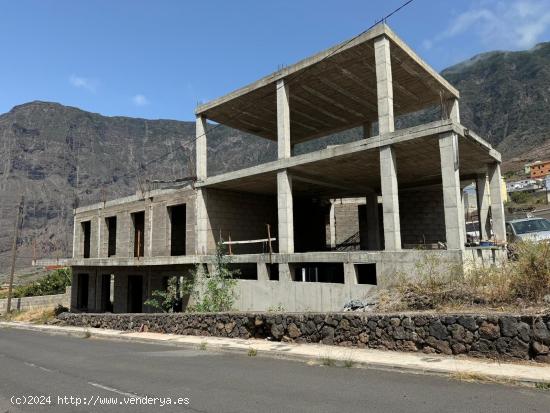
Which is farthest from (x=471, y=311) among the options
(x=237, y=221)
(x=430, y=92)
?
(x=237, y=221)

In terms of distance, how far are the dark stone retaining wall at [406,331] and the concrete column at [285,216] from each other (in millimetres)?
5483

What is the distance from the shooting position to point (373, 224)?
24.1 m

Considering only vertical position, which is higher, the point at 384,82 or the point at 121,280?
the point at 384,82

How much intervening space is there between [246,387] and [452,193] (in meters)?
9.58

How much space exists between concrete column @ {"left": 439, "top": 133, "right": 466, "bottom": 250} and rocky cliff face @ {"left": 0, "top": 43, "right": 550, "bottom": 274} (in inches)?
4279

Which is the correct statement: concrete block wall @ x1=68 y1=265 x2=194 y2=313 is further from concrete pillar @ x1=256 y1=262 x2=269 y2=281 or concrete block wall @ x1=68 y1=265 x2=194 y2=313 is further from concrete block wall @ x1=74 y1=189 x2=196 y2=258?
concrete pillar @ x1=256 y1=262 x2=269 y2=281

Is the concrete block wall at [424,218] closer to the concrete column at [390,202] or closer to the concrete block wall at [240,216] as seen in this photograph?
the concrete block wall at [240,216]

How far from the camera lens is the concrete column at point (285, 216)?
18.2 meters

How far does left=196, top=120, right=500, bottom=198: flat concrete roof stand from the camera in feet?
49.4

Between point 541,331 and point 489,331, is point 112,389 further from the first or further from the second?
point 541,331

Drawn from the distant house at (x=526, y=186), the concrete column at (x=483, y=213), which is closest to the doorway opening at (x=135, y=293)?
the concrete column at (x=483, y=213)

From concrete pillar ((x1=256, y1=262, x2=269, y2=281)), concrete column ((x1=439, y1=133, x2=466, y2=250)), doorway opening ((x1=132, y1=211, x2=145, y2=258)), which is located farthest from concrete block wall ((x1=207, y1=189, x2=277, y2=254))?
concrete column ((x1=439, y1=133, x2=466, y2=250))

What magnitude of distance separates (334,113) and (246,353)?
16.2 m

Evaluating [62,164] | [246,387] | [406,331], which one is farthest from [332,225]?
[62,164]
